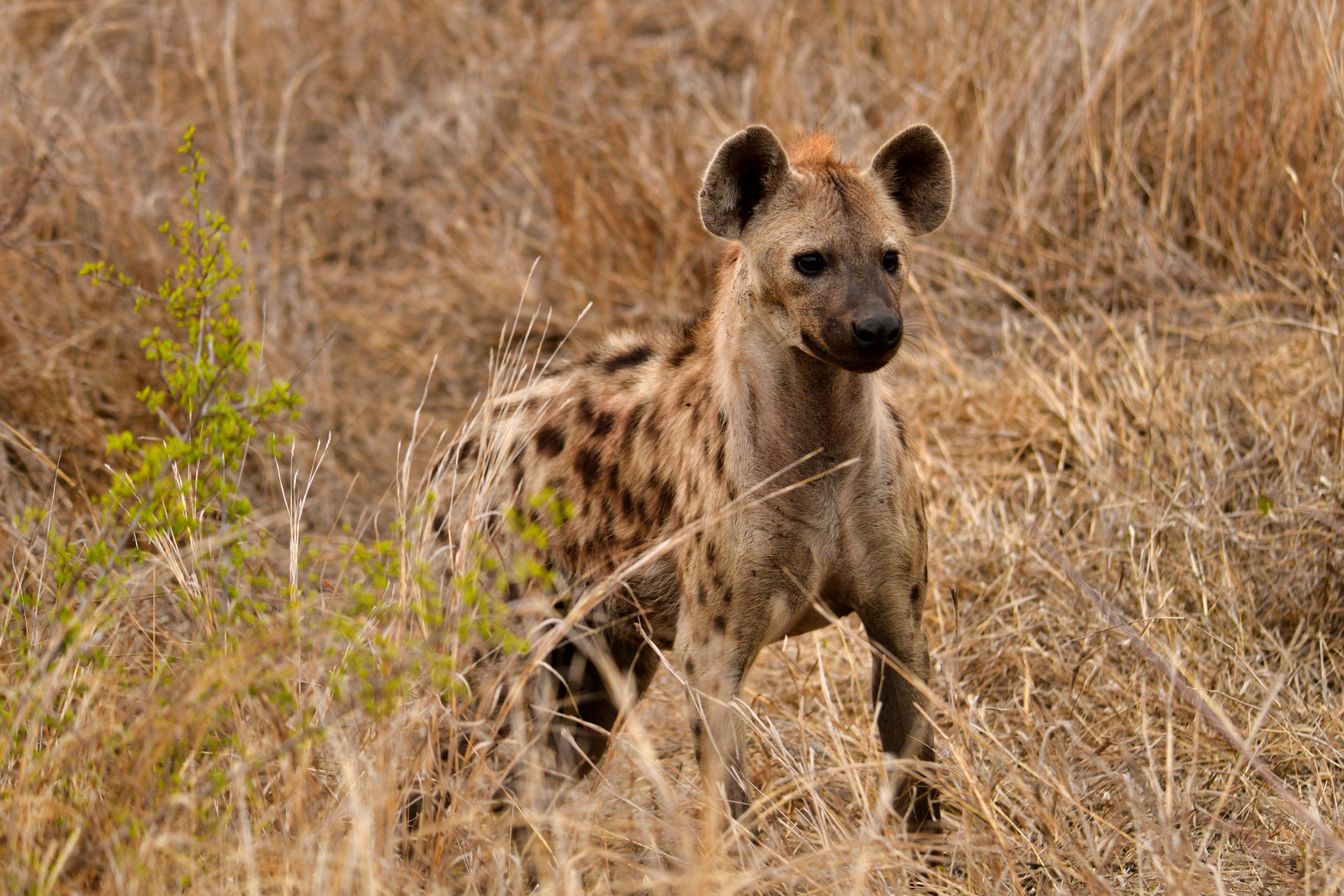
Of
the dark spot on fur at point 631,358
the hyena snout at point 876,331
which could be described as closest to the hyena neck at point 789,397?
the hyena snout at point 876,331

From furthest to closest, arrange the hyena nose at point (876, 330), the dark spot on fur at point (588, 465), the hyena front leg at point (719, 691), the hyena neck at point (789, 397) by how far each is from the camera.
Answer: the dark spot on fur at point (588, 465), the hyena neck at point (789, 397), the hyena front leg at point (719, 691), the hyena nose at point (876, 330)

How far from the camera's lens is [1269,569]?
376 centimetres

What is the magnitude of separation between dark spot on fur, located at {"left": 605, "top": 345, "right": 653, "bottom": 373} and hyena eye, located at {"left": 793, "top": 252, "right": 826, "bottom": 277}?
2.49ft

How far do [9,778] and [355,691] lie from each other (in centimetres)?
66

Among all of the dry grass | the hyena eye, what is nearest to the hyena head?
the hyena eye

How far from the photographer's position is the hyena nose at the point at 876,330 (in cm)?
272

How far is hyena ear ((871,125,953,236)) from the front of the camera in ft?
10.5

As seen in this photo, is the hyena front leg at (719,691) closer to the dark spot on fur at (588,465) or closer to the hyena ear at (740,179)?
the dark spot on fur at (588,465)

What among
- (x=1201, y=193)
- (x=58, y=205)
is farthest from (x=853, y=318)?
(x=58, y=205)

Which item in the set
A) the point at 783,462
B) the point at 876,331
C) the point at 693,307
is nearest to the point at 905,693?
the point at 783,462

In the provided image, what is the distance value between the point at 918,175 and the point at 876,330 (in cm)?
72

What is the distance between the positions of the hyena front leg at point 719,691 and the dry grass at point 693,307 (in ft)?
0.30

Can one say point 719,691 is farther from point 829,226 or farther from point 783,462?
point 829,226

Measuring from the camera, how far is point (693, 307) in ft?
19.4
